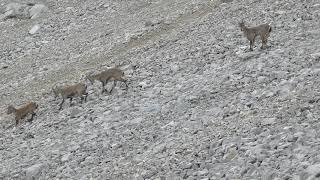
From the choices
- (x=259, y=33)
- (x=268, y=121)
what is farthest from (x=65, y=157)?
(x=259, y=33)

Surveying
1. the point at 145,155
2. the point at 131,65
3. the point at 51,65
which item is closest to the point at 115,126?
the point at 145,155

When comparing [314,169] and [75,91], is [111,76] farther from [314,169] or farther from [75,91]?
[314,169]

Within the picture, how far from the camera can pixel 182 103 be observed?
598 inches

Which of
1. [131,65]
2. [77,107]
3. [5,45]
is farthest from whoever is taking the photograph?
[5,45]

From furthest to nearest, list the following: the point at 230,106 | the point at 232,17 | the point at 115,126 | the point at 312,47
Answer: the point at 232,17
the point at 312,47
the point at 115,126
the point at 230,106

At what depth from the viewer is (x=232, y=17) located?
22.5 m

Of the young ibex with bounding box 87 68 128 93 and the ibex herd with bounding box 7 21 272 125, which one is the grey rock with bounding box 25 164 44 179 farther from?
the young ibex with bounding box 87 68 128 93

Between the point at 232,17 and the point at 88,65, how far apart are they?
615 cm

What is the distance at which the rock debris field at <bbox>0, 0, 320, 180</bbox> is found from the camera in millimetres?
11438

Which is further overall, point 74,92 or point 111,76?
point 111,76

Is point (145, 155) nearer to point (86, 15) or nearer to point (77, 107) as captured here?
point (77, 107)

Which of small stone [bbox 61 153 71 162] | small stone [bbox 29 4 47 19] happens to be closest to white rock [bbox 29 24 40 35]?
small stone [bbox 29 4 47 19]

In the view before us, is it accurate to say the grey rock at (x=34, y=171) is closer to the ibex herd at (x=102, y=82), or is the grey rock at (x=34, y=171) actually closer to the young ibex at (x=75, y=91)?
the ibex herd at (x=102, y=82)

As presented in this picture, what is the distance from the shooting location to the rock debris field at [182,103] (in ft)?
37.5
